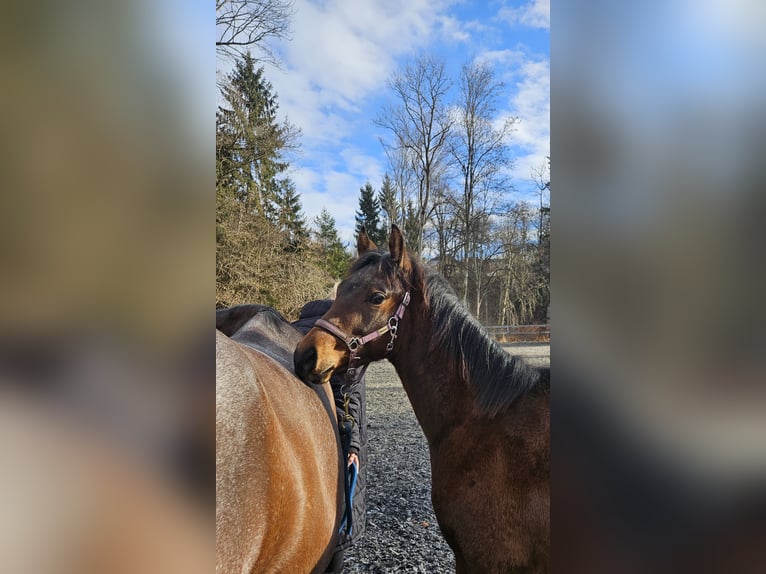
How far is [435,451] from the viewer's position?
1.92 meters

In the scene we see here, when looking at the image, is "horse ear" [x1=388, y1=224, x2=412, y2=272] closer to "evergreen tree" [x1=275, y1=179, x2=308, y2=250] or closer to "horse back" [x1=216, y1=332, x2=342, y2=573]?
"horse back" [x1=216, y1=332, x2=342, y2=573]

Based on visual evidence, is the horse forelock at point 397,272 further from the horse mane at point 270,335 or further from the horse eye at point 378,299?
the horse mane at point 270,335

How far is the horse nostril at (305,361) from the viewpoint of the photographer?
204 centimetres

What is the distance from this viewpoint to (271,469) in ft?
4.05

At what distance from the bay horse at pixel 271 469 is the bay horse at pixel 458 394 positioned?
1.10 feet

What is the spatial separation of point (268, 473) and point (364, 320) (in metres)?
1.00

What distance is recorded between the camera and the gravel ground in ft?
11.1

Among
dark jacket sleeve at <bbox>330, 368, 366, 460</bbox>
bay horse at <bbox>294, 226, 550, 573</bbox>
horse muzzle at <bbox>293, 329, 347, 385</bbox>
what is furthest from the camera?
dark jacket sleeve at <bbox>330, 368, 366, 460</bbox>

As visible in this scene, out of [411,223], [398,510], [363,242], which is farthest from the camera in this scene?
[411,223]

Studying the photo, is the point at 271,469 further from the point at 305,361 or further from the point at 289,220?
the point at 289,220

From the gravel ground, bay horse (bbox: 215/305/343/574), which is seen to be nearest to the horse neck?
bay horse (bbox: 215/305/343/574)

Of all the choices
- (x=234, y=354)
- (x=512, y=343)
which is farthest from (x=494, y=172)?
(x=234, y=354)

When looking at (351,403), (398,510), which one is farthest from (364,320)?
(398,510)
